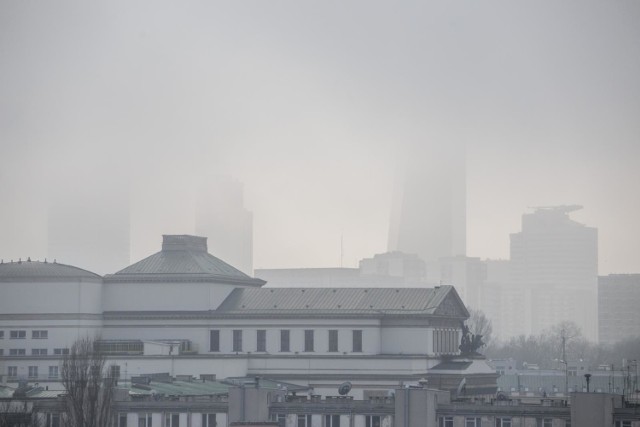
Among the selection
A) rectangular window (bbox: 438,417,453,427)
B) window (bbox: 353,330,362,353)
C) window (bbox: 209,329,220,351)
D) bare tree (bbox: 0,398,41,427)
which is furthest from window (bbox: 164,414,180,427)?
window (bbox: 209,329,220,351)

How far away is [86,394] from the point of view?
110 metres

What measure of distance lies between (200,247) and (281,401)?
46.2 metres

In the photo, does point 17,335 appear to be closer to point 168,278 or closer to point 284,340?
point 168,278

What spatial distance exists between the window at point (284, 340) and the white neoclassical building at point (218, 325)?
8cm

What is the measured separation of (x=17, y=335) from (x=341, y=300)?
26.3m

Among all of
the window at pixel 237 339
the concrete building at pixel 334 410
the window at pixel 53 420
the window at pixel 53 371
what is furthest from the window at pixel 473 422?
the window at pixel 53 371

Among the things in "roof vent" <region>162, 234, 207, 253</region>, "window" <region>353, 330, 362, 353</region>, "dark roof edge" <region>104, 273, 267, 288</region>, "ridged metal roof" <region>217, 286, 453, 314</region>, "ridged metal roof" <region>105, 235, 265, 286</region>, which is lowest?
"window" <region>353, 330, 362, 353</region>

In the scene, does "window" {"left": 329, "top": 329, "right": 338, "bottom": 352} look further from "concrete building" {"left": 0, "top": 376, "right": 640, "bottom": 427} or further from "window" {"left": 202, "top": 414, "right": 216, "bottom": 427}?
"window" {"left": 202, "top": 414, "right": 216, "bottom": 427}

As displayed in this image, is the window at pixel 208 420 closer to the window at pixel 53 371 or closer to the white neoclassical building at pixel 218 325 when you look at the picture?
the white neoclassical building at pixel 218 325

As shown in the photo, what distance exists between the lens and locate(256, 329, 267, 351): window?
141 m

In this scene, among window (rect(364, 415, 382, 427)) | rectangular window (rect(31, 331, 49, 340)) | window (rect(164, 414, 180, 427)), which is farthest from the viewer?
rectangular window (rect(31, 331, 49, 340))

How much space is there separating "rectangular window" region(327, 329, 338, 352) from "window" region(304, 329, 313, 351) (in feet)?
5.09

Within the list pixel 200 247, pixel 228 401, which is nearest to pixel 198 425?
pixel 228 401

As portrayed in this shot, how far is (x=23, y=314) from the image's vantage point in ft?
469
